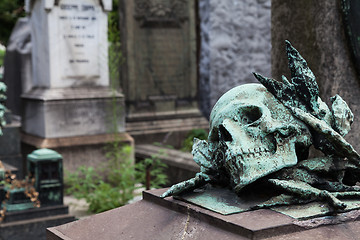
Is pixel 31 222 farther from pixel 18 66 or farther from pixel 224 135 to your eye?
pixel 18 66

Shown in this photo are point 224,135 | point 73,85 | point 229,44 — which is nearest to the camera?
point 224,135

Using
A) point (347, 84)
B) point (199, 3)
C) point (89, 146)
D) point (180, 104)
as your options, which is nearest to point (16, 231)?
Result: point (89, 146)

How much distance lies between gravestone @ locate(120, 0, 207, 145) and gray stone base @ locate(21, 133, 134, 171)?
1.58m

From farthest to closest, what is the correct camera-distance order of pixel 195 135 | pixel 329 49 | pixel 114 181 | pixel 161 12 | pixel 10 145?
pixel 161 12, pixel 195 135, pixel 10 145, pixel 114 181, pixel 329 49

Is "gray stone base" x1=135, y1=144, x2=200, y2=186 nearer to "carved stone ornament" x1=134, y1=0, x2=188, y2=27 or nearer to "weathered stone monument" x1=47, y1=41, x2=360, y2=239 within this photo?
"carved stone ornament" x1=134, y1=0, x2=188, y2=27

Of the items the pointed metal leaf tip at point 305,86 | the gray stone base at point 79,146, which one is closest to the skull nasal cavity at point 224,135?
the pointed metal leaf tip at point 305,86

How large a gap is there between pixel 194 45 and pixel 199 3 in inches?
33.0

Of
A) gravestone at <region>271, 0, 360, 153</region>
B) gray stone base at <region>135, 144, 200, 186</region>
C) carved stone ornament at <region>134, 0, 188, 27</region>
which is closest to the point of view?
gravestone at <region>271, 0, 360, 153</region>

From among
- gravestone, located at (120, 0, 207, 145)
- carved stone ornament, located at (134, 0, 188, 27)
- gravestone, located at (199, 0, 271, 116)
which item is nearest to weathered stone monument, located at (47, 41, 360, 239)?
gravestone, located at (120, 0, 207, 145)

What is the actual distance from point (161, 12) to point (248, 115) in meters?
7.59

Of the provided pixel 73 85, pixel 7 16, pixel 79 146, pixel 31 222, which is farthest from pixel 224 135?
pixel 7 16

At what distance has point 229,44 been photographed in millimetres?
10562

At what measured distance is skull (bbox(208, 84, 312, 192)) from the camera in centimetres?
219

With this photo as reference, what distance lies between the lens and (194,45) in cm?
1012
